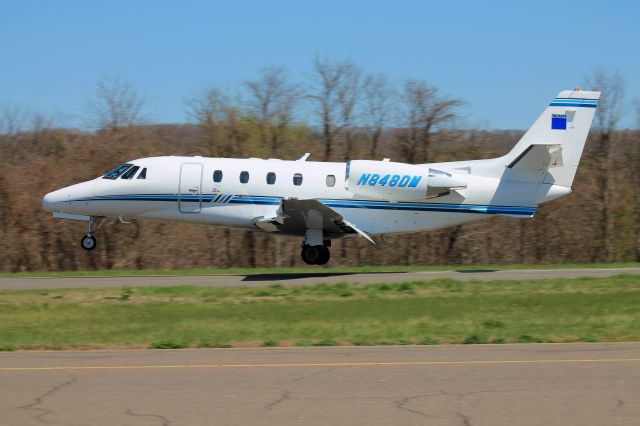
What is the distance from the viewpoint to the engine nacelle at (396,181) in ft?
80.1

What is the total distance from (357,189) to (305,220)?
176 centimetres

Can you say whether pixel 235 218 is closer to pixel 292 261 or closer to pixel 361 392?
pixel 292 261

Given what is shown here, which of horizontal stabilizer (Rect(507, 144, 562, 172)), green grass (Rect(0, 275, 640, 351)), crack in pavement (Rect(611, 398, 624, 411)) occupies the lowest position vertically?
green grass (Rect(0, 275, 640, 351))

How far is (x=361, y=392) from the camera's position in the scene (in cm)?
882

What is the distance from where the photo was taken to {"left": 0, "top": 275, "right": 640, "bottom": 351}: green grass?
13.2 m

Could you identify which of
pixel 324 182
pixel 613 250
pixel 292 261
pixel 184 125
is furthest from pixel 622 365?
pixel 184 125

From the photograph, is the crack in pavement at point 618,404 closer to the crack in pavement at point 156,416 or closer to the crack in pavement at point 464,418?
the crack in pavement at point 464,418

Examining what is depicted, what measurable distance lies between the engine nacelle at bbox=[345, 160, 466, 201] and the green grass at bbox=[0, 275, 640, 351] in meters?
4.52

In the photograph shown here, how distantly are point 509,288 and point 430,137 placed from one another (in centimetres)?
1885

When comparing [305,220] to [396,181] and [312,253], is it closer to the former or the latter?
[312,253]

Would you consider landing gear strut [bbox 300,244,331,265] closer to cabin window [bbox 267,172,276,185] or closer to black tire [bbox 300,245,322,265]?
black tire [bbox 300,245,322,265]

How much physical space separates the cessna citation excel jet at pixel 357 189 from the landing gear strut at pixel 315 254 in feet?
0.09

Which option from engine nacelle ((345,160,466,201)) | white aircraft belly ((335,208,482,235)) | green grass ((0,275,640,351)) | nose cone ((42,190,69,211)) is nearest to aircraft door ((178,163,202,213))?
nose cone ((42,190,69,211))

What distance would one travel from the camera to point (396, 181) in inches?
965
